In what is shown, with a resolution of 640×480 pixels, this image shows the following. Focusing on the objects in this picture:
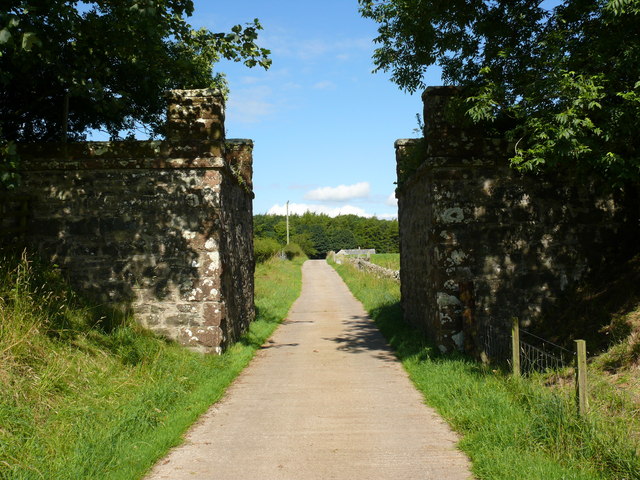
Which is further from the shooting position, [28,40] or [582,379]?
[28,40]

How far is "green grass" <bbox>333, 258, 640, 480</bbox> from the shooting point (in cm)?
405

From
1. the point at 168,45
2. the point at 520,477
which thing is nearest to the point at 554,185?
the point at 520,477

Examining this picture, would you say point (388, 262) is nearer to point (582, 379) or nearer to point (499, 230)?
point (499, 230)

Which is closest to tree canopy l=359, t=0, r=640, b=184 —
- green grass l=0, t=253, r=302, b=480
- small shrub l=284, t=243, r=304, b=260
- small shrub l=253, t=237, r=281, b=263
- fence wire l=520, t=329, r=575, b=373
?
fence wire l=520, t=329, r=575, b=373

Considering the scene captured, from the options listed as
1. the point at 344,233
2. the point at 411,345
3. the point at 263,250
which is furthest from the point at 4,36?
the point at 344,233

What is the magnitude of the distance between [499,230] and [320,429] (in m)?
5.06

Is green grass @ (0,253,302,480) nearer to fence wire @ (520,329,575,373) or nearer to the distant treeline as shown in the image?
fence wire @ (520,329,575,373)

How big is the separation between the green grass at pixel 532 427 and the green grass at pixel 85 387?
3061 mm

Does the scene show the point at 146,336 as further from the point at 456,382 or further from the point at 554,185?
the point at 554,185

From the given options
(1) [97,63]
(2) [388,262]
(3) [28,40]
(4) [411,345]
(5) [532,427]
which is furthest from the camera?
(2) [388,262]

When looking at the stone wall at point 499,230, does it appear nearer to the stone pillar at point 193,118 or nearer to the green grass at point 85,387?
the stone pillar at point 193,118

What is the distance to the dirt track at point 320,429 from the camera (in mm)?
4551

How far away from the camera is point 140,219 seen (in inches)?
352

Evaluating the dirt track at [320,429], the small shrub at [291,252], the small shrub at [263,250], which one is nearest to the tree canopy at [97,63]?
the dirt track at [320,429]
